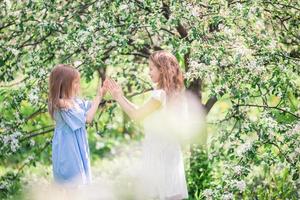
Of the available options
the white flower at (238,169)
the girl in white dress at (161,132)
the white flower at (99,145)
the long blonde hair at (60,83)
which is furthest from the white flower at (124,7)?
the white flower at (99,145)

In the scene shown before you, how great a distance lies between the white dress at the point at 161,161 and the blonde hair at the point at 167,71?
0.10m

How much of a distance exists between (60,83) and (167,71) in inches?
30.5

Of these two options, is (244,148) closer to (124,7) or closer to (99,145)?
(124,7)

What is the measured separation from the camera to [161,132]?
5098 mm

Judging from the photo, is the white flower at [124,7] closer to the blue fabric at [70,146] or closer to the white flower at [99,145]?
the blue fabric at [70,146]

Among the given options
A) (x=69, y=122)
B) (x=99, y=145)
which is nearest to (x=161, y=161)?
(x=69, y=122)

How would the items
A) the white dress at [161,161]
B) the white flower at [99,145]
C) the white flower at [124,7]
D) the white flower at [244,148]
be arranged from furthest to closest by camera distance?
the white flower at [99,145] → the white flower at [124,7] → the white dress at [161,161] → the white flower at [244,148]

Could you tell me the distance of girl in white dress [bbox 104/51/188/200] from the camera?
5023 millimetres

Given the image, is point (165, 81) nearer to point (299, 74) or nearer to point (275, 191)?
point (299, 74)

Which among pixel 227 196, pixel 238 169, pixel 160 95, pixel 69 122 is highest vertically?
pixel 160 95

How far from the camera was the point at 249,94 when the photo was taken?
5.16m

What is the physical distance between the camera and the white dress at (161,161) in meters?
5.07

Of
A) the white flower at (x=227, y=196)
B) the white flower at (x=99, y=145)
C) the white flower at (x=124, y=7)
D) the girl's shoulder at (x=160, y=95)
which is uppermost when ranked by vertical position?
the white flower at (x=124, y=7)

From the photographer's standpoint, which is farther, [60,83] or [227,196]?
[60,83]
